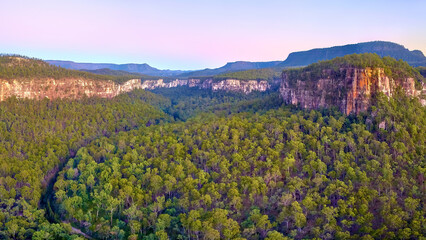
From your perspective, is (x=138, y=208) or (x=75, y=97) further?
(x=75, y=97)

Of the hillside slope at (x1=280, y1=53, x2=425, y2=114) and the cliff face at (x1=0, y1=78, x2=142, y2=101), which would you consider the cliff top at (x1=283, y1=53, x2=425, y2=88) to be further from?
the cliff face at (x1=0, y1=78, x2=142, y2=101)

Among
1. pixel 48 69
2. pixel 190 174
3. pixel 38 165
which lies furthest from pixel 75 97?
pixel 190 174

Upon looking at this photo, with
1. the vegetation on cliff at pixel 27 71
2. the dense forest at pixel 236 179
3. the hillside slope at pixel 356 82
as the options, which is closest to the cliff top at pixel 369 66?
the hillside slope at pixel 356 82

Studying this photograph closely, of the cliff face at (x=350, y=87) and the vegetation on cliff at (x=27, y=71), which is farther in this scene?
the vegetation on cliff at (x=27, y=71)

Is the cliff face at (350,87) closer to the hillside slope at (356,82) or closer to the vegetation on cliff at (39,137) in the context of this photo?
the hillside slope at (356,82)

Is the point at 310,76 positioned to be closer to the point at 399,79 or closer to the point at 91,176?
the point at 399,79

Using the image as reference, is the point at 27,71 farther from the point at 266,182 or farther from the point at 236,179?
the point at 266,182

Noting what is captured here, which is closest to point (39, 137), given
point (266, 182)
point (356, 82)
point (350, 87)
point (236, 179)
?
point (236, 179)

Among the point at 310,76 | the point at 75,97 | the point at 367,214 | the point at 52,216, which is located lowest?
the point at 52,216
